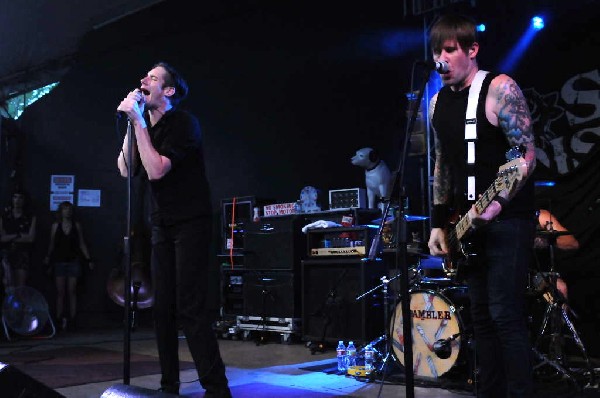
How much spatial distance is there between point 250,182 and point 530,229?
23.4 feet

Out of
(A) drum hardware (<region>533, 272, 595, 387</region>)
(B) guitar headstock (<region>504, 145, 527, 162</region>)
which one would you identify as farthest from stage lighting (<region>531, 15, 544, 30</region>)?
(B) guitar headstock (<region>504, 145, 527, 162</region>)

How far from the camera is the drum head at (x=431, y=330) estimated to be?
438 centimetres

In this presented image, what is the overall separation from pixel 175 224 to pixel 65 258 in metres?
6.14

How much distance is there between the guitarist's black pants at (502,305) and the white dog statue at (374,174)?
15.7ft

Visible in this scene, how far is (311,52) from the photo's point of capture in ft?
29.8

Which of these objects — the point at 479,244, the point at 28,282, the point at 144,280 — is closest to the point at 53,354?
the point at 144,280

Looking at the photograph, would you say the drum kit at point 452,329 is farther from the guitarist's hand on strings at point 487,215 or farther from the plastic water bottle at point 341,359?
the guitarist's hand on strings at point 487,215

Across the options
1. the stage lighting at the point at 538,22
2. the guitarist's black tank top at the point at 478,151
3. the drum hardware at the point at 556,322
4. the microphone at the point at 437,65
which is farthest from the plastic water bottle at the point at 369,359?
the stage lighting at the point at 538,22

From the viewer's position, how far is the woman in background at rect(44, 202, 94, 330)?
28.3 ft

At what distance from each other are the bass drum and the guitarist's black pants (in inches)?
71.7

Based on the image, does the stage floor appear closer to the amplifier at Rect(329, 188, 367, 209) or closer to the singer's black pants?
the singer's black pants

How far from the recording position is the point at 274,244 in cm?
718

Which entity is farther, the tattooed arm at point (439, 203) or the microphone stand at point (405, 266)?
the tattooed arm at point (439, 203)

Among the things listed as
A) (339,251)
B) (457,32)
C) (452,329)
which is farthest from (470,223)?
(339,251)
